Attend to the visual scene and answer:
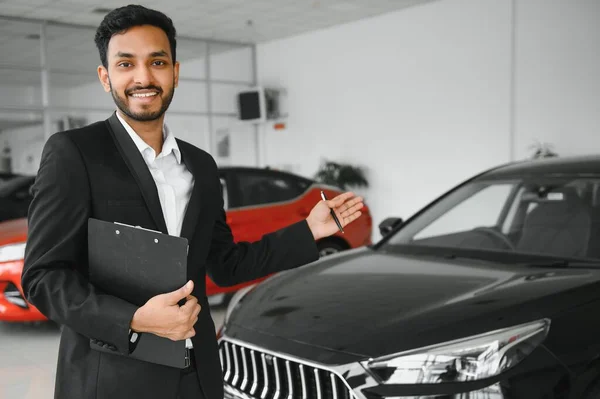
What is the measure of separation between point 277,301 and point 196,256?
1.04 m

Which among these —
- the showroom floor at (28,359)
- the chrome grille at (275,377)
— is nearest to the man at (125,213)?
the chrome grille at (275,377)

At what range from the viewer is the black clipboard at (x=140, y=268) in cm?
103

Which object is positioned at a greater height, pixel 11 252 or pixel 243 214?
pixel 243 214

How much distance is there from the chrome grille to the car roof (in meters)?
1.53

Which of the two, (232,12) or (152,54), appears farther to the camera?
(232,12)

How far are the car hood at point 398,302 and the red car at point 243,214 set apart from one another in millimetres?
2165

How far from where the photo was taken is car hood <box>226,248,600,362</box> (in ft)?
5.97

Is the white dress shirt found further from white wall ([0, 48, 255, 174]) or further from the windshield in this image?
white wall ([0, 48, 255, 174])

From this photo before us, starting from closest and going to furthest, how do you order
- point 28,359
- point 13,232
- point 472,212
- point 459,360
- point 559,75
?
point 459,360
point 472,212
point 28,359
point 13,232
point 559,75

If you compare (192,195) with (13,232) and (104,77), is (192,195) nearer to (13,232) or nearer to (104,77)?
(104,77)

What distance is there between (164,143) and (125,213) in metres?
0.20

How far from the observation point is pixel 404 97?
910 cm

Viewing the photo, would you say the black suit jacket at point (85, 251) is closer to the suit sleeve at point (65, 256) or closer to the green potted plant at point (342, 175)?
the suit sleeve at point (65, 256)

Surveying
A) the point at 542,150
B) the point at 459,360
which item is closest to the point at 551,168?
the point at 459,360
